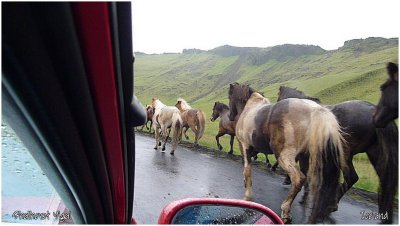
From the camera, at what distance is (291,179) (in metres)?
2.73

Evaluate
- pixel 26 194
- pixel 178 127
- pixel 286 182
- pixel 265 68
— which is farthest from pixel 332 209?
pixel 26 194

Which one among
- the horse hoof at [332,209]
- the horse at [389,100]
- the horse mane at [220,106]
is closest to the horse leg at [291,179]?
the horse hoof at [332,209]

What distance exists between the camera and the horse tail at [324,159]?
101 inches

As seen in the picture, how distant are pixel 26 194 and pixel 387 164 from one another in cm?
200

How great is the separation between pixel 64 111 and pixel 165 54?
2.03 metres

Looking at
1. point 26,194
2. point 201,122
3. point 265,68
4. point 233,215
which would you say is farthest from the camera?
point 201,122

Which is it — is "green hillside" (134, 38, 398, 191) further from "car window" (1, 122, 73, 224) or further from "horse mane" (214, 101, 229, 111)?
"car window" (1, 122, 73, 224)

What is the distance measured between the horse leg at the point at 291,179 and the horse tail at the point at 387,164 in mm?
459

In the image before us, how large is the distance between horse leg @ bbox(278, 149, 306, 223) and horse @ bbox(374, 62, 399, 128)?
0.56 metres

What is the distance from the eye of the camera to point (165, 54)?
8.57ft

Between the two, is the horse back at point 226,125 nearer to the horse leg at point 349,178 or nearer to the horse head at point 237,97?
the horse head at point 237,97

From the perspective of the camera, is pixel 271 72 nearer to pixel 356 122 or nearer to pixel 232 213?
pixel 356 122

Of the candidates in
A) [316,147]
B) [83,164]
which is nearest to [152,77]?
[316,147]

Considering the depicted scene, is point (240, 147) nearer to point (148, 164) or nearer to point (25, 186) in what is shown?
point (148, 164)
